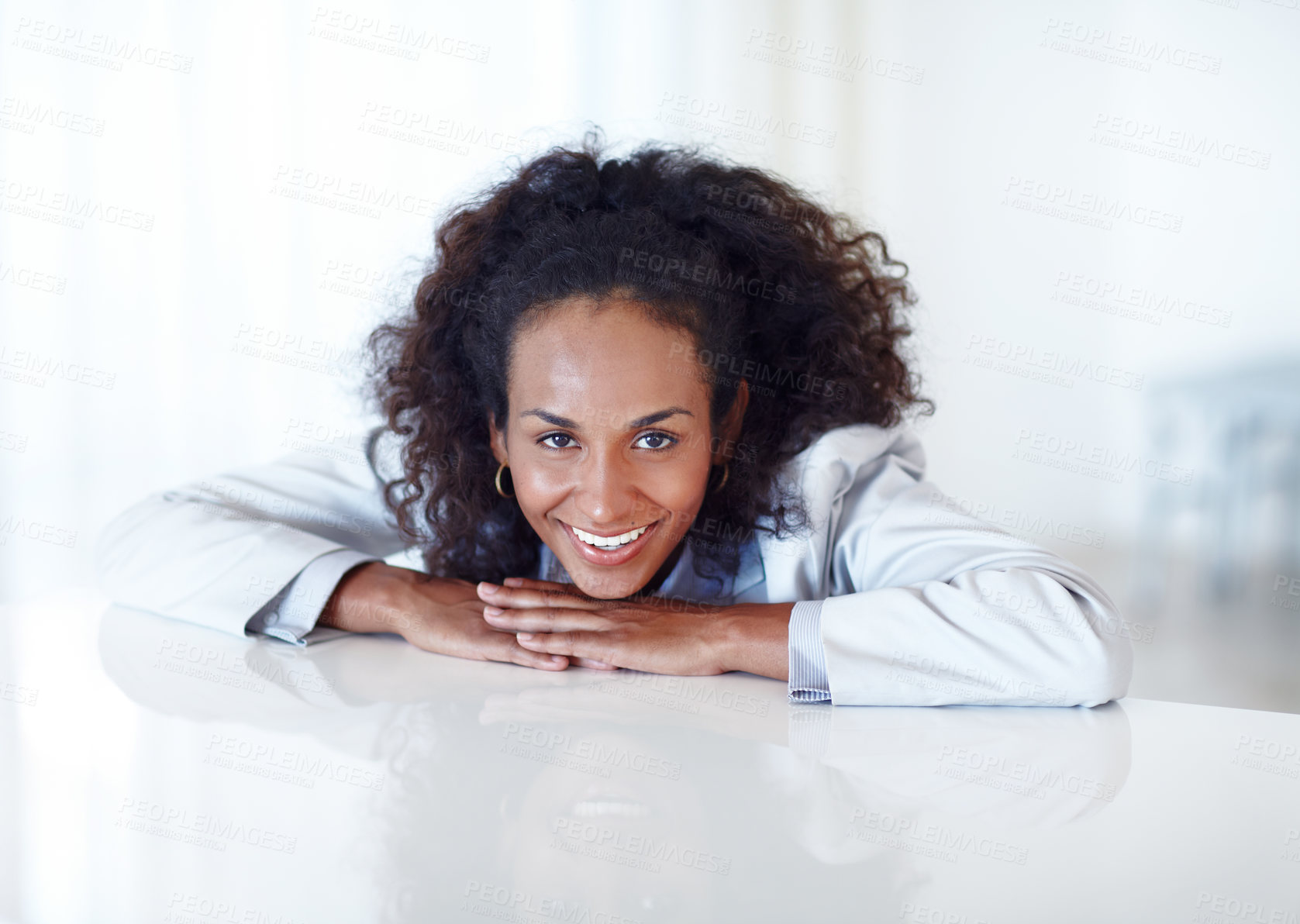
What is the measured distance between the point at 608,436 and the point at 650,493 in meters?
0.09

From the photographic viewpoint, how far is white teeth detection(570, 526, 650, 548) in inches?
47.1

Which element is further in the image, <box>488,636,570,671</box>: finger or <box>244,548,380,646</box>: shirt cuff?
<box>244,548,380,646</box>: shirt cuff

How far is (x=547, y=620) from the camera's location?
113 centimetres

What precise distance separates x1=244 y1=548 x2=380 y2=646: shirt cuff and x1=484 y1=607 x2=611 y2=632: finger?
248mm

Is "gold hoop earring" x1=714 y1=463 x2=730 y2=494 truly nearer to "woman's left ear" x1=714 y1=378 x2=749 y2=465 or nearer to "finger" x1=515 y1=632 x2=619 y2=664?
"woman's left ear" x1=714 y1=378 x2=749 y2=465

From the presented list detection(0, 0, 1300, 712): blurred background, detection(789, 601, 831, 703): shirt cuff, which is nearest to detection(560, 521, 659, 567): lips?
detection(789, 601, 831, 703): shirt cuff

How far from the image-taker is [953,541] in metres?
1.13

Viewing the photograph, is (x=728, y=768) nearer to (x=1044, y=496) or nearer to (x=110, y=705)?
(x=110, y=705)

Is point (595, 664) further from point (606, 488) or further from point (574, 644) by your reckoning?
point (606, 488)

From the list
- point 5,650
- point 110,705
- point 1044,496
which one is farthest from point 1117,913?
point 1044,496

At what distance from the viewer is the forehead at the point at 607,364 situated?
1.13m

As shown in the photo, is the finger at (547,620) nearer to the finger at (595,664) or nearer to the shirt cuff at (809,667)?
the finger at (595,664)

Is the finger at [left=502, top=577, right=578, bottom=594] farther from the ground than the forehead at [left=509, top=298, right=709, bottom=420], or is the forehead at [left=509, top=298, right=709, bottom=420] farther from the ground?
the forehead at [left=509, top=298, right=709, bottom=420]

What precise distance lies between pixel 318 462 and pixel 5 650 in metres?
0.49
